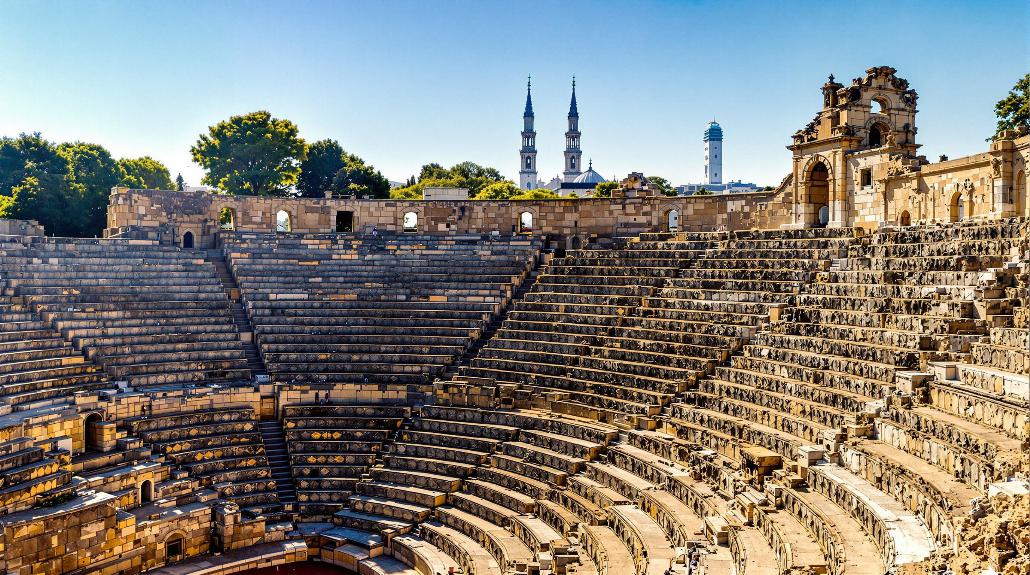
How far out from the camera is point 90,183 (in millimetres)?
42375

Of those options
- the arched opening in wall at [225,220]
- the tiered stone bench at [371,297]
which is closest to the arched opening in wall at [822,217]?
the tiered stone bench at [371,297]

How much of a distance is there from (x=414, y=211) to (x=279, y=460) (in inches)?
547

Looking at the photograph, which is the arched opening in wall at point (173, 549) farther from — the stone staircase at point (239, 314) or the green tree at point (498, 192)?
the green tree at point (498, 192)

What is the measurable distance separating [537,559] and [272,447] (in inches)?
395

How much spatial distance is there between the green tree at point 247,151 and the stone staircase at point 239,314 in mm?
14585

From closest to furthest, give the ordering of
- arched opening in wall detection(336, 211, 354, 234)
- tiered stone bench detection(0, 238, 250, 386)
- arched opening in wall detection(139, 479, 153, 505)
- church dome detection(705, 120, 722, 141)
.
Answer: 1. arched opening in wall detection(139, 479, 153, 505)
2. tiered stone bench detection(0, 238, 250, 386)
3. arched opening in wall detection(336, 211, 354, 234)
4. church dome detection(705, 120, 722, 141)

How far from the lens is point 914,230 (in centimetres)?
2252

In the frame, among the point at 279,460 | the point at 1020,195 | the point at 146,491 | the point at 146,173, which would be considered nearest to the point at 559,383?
the point at 279,460

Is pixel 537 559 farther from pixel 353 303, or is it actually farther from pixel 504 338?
pixel 353 303

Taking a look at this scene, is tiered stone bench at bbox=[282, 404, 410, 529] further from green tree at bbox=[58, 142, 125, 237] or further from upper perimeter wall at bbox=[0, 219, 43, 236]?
green tree at bbox=[58, 142, 125, 237]

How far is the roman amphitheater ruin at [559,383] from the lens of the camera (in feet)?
51.1

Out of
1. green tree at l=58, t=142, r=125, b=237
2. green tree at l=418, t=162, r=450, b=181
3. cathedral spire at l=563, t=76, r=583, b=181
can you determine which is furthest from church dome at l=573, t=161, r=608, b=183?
green tree at l=58, t=142, r=125, b=237

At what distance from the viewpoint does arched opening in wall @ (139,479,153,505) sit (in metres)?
21.2

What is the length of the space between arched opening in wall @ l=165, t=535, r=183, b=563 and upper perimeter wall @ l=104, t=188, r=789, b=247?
621 inches
